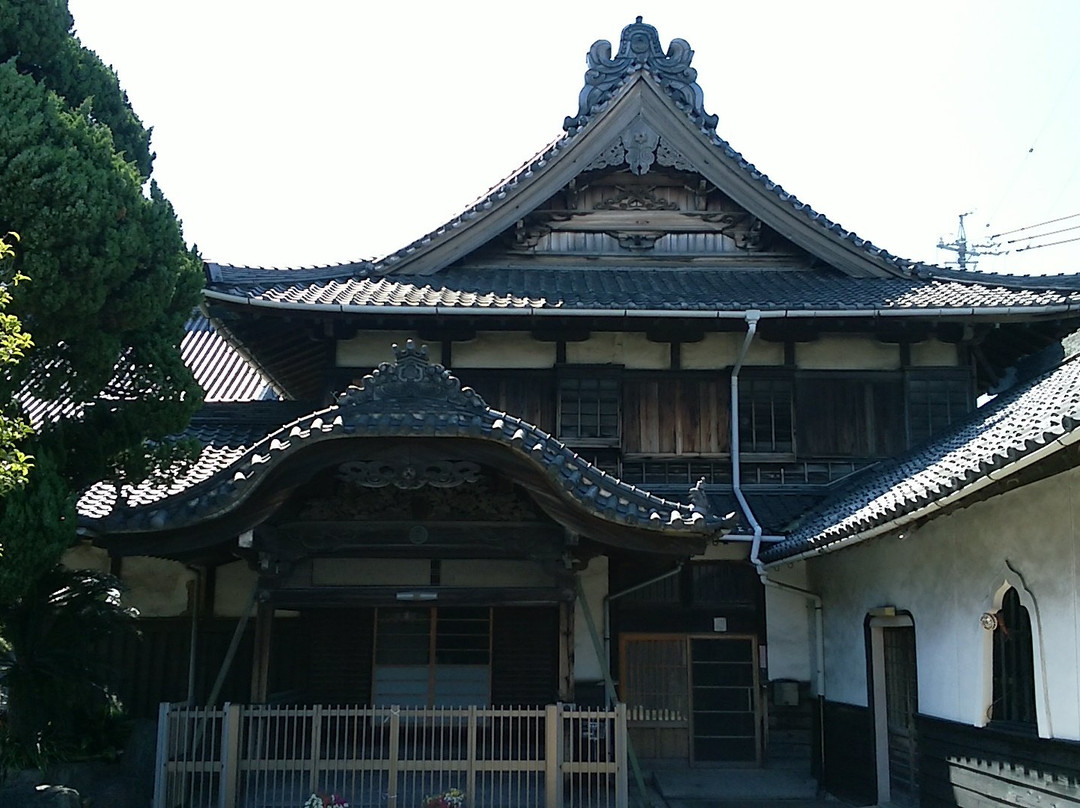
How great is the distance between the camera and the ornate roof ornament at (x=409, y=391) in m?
10.3

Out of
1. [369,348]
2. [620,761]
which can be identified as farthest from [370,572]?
[369,348]

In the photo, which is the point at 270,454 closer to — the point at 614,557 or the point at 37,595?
the point at 37,595

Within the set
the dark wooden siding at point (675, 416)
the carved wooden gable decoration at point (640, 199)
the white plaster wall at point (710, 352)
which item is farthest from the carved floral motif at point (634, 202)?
the dark wooden siding at point (675, 416)

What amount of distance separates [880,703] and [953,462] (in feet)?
12.6

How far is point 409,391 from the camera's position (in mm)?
10508

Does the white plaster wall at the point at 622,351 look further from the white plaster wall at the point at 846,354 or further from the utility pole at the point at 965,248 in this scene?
the utility pole at the point at 965,248

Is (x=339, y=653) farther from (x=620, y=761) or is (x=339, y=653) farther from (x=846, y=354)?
(x=846, y=354)

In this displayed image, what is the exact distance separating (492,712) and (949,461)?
5.03 m

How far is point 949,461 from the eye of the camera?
1030 cm

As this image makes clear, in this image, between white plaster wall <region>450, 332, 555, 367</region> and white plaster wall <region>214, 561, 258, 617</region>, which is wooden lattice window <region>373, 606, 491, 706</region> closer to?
white plaster wall <region>214, 561, 258, 617</region>

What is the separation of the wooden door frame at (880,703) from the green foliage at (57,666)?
27.4ft

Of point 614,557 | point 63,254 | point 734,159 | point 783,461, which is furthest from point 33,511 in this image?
point 734,159

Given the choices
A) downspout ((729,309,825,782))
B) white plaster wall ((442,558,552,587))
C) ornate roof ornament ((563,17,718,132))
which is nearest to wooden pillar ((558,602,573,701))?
white plaster wall ((442,558,552,587))

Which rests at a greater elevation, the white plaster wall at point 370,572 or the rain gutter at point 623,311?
the rain gutter at point 623,311
